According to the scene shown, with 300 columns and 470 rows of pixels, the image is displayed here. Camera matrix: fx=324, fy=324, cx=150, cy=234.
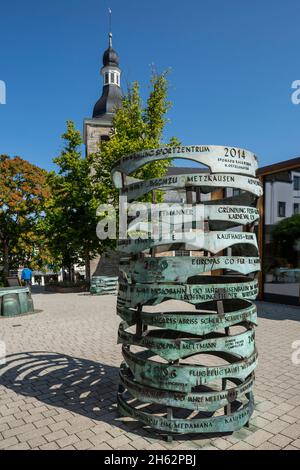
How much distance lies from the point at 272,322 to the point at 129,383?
7.10 metres

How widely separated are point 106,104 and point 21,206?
16802 mm

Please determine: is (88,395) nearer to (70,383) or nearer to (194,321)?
(70,383)

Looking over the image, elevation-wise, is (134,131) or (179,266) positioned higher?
(134,131)

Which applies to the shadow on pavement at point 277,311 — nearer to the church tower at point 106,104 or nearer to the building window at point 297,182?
the building window at point 297,182

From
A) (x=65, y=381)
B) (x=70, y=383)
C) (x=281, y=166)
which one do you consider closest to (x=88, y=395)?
Result: (x=70, y=383)

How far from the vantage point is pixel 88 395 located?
4.66 meters

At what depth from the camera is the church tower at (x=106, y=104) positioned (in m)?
31.3

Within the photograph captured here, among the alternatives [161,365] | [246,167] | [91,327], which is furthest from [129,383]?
[91,327]

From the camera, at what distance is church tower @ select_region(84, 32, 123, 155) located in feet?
103

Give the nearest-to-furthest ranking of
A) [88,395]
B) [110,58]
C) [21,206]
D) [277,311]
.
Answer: [88,395] → [277,311] → [21,206] → [110,58]

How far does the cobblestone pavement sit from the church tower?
81.0 feet

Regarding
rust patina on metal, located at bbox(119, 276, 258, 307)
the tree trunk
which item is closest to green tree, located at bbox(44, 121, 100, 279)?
the tree trunk

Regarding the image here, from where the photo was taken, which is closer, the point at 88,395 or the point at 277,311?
the point at 88,395

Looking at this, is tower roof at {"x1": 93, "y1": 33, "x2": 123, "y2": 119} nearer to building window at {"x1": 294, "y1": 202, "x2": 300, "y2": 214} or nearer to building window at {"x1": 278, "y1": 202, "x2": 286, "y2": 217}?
building window at {"x1": 278, "y1": 202, "x2": 286, "y2": 217}
